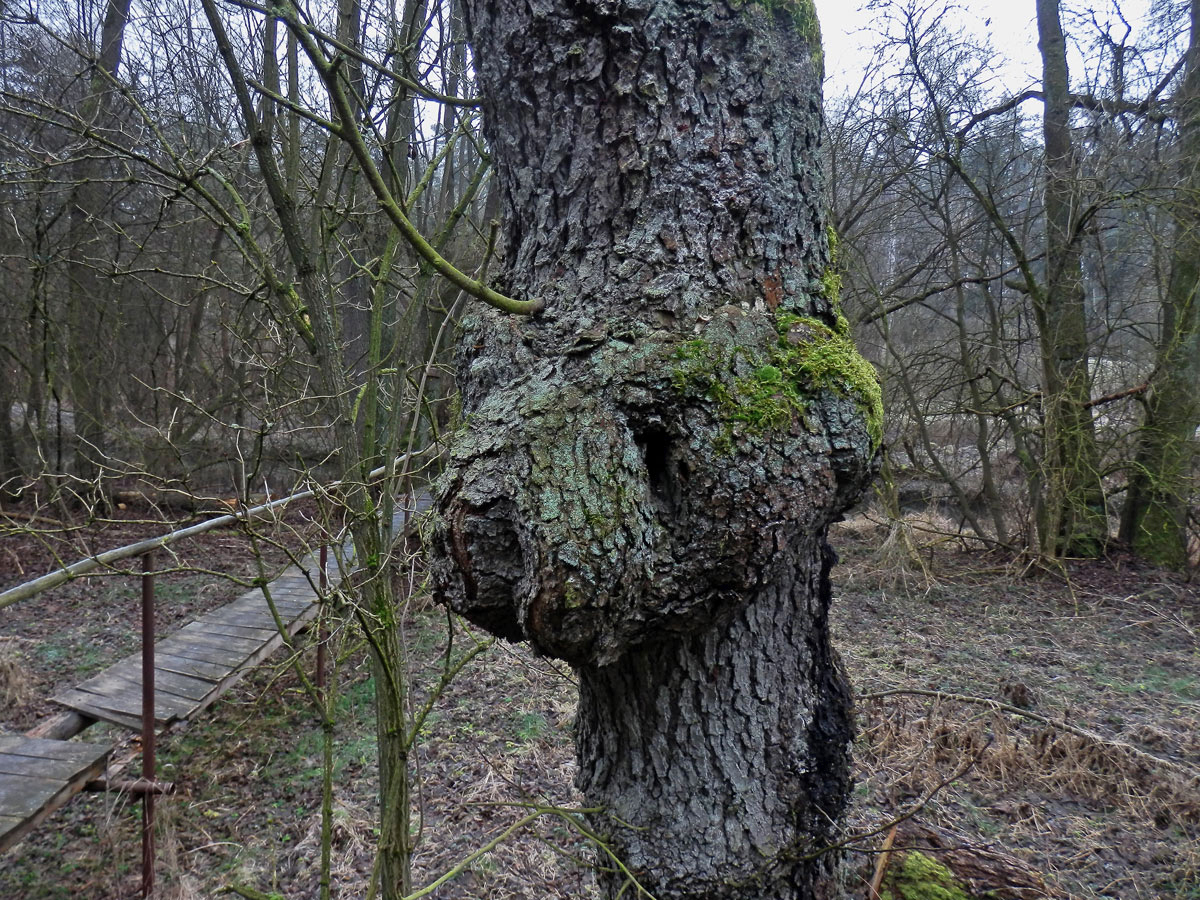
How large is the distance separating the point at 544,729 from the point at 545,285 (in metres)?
3.29

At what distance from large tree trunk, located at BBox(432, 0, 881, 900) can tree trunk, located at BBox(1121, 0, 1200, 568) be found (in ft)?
21.2

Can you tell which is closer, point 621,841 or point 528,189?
point 528,189

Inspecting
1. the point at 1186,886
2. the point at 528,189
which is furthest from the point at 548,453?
the point at 1186,886

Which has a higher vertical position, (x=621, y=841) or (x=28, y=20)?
(x=28, y=20)

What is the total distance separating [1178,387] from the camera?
657 centimetres

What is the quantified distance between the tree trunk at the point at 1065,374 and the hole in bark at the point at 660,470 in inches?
255

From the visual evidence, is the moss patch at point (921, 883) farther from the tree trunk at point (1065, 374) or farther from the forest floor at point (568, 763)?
the tree trunk at point (1065, 374)

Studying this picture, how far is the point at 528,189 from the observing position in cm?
160

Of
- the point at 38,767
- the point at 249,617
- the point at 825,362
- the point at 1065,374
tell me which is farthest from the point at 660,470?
the point at 1065,374

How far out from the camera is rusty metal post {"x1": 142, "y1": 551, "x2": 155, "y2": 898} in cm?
311

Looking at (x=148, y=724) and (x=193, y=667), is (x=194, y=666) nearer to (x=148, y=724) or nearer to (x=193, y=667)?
(x=193, y=667)

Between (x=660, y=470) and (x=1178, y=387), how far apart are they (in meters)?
7.17

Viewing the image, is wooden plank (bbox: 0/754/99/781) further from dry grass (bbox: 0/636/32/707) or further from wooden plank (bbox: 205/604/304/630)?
dry grass (bbox: 0/636/32/707)

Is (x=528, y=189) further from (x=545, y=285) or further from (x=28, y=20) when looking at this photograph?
(x=28, y=20)
